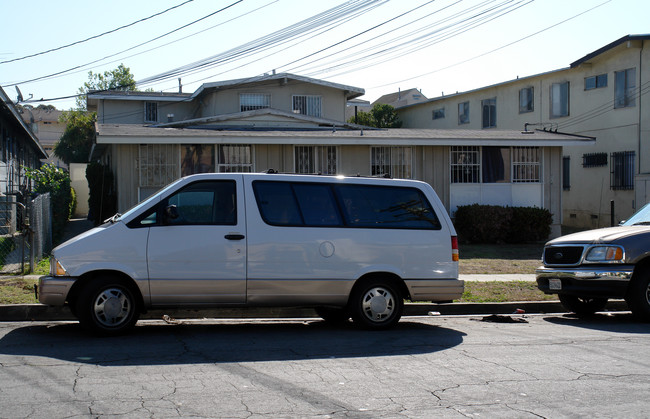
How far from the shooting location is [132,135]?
18156mm

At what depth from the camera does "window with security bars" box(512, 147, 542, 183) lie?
73.3 ft

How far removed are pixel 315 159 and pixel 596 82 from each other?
14.1 meters

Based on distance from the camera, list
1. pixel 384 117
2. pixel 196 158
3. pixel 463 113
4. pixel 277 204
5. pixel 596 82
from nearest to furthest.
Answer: pixel 277 204
pixel 196 158
pixel 596 82
pixel 463 113
pixel 384 117

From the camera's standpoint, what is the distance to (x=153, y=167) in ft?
63.2


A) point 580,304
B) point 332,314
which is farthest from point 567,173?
point 332,314

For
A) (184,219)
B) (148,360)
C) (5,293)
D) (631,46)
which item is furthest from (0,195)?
(631,46)

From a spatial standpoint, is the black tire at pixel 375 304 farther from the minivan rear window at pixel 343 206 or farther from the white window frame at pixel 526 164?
the white window frame at pixel 526 164

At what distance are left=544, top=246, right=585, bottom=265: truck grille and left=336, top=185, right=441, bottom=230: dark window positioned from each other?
2.62m

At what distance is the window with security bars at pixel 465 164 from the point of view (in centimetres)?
2197

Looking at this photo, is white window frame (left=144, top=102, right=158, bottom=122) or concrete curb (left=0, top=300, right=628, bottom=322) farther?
white window frame (left=144, top=102, right=158, bottom=122)

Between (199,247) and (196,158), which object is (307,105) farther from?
(199,247)

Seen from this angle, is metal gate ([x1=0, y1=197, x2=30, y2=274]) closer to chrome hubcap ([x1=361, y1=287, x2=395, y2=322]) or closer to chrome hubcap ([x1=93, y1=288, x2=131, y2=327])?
chrome hubcap ([x1=93, y1=288, x2=131, y2=327])

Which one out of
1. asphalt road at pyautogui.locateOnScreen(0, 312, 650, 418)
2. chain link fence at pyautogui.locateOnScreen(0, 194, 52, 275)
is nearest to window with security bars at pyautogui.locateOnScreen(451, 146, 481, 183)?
chain link fence at pyautogui.locateOnScreen(0, 194, 52, 275)

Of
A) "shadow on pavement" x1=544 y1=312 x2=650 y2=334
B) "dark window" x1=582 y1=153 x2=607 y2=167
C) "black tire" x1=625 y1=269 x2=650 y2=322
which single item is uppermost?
"dark window" x1=582 y1=153 x2=607 y2=167
